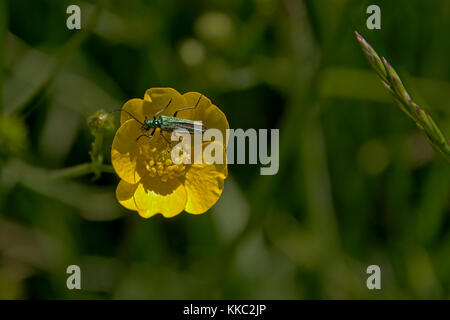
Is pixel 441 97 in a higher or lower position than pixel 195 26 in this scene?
lower

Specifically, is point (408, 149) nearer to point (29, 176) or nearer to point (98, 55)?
point (98, 55)

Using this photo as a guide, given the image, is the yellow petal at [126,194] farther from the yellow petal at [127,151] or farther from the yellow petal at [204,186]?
the yellow petal at [204,186]

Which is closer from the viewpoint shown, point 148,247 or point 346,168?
point 148,247

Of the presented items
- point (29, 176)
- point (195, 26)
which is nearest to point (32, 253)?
point (29, 176)

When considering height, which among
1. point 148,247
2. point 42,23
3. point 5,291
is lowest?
point 5,291

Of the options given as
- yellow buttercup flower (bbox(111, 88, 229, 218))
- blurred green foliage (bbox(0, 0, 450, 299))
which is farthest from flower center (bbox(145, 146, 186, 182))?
blurred green foliage (bbox(0, 0, 450, 299))

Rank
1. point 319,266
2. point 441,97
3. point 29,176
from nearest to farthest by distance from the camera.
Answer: point 29,176 → point 319,266 → point 441,97

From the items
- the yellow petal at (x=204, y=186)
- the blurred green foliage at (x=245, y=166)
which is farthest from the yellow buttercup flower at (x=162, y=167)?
the blurred green foliage at (x=245, y=166)

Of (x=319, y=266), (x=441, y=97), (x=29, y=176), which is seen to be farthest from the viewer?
(x=441, y=97)
